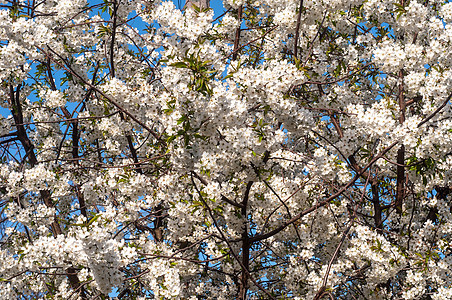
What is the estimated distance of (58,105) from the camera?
7051mm

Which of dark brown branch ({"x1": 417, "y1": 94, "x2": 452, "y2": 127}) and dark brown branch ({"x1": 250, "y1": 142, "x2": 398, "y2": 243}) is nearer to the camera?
dark brown branch ({"x1": 417, "y1": 94, "x2": 452, "y2": 127})

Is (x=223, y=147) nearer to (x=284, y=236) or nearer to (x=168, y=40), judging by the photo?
(x=168, y=40)

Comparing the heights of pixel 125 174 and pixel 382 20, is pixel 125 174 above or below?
below

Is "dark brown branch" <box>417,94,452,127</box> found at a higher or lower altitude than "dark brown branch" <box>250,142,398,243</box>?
higher

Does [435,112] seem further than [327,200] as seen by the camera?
No

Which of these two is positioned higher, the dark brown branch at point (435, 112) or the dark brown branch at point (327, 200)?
the dark brown branch at point (435, 112)

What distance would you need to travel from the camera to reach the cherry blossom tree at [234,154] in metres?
4.36

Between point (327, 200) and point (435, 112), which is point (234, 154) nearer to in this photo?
point (327, 200)

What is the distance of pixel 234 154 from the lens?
4.72 m

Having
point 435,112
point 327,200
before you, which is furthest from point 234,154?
point 435,112

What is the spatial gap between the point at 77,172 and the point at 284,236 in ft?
9.94

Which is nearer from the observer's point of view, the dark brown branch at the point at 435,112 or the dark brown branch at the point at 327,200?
the dark brown branch at the point at 435,112

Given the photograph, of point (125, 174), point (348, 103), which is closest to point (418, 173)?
point (348, 103)

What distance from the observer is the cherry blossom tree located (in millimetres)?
4359
